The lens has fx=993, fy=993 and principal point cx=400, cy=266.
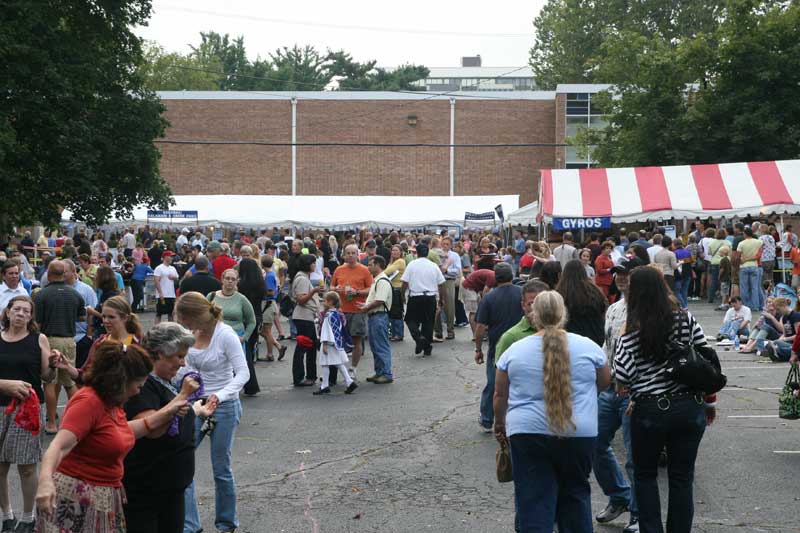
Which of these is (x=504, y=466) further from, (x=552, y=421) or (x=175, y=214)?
(x=175, y=214)

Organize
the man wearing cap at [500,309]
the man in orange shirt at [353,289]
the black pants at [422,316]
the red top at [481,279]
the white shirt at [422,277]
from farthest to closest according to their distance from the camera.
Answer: the black pants at [422,316] < the white shirt at [422,277] < the man in orange shirt at [353,289] < the red top at [481,279] < the man wearing cap at [500,309]

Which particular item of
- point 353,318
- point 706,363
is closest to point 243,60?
point 353,318

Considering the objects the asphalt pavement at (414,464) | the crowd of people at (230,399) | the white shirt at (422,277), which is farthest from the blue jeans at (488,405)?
the white shirt at (422,277)

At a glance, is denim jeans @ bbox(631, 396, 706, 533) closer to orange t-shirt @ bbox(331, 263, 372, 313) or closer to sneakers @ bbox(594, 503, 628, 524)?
sneakers @ bbox(594, 503, 628, 524)

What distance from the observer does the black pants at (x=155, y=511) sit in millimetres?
4930

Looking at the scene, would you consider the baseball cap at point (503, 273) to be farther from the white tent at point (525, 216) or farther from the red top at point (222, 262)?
the white tent at point (525, 216)

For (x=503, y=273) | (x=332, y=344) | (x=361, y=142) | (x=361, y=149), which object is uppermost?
(x=361, y=142)

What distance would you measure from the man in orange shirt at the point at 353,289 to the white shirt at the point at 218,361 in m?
6.98

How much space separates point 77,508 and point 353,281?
937 cm

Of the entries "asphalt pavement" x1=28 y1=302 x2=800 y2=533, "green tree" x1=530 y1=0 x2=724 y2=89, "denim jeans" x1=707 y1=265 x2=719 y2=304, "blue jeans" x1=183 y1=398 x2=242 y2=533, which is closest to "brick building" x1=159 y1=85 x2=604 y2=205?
"green tree" x1=530 y1=0 x2=724 y2=89

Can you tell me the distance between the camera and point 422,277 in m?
15.8

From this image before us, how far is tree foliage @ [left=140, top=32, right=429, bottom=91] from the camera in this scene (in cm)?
7919

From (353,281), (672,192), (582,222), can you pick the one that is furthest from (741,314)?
(672,192)

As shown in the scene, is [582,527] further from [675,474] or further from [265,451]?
[265,451]
